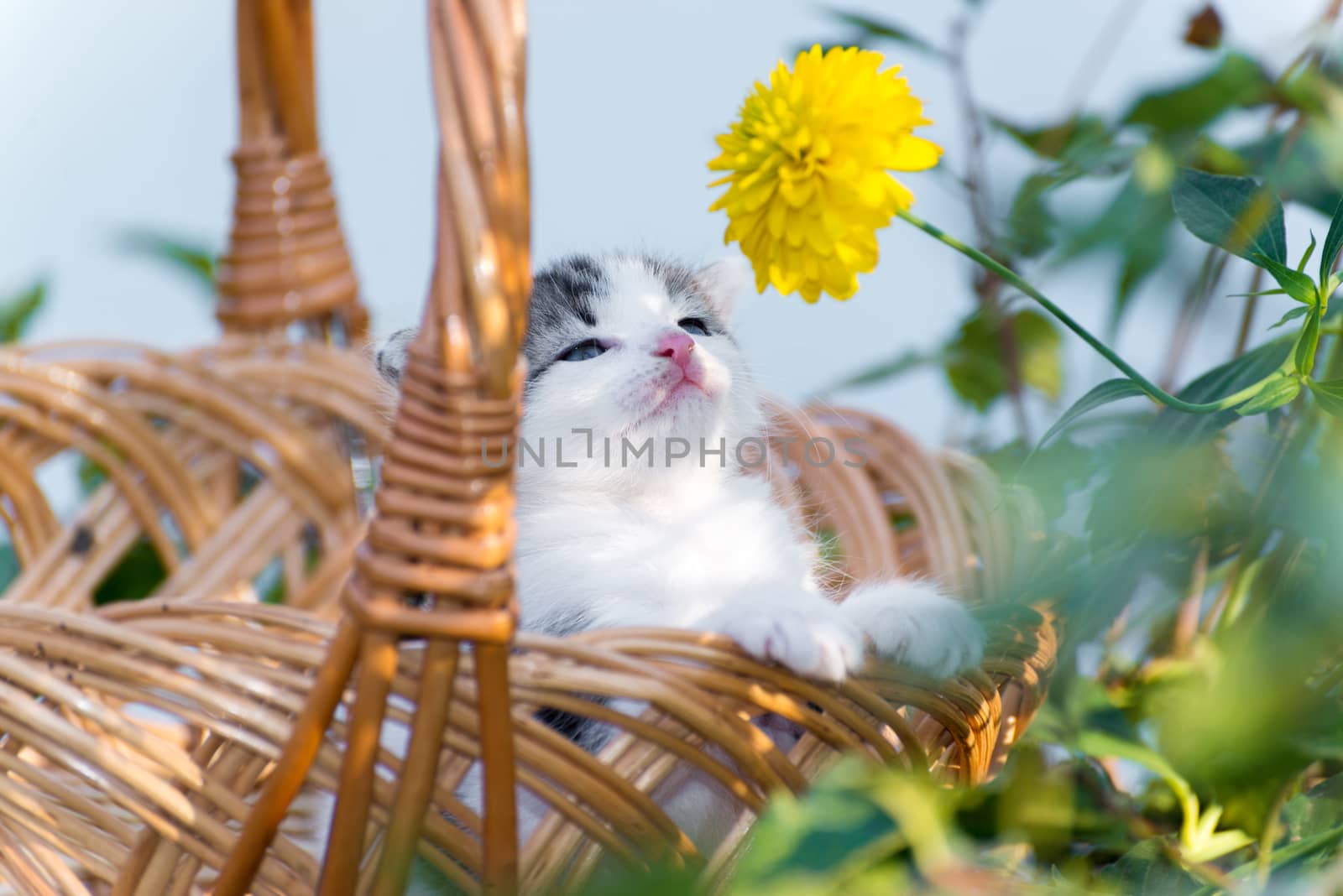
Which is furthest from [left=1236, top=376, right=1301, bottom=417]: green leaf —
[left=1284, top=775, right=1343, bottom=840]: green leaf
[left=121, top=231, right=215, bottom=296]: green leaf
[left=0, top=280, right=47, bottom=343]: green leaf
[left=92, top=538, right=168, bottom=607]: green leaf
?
[left=0, top=280, right=47, bottom=343]: green leaf

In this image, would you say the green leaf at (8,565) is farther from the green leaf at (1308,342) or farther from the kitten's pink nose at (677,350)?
the green leaf at (1308,342)

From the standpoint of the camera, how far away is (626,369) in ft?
3.92

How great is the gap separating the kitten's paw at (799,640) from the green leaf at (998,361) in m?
0.81

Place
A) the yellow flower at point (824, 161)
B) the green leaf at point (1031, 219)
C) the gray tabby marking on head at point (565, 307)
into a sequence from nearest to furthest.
→ the yellow flower at point (824, 161) < the green leaf at point (1031, 219) < the gray tabby marking on head at point (565, 307)

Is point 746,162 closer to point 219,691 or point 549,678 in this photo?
point 549,678

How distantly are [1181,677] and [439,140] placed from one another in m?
0.80

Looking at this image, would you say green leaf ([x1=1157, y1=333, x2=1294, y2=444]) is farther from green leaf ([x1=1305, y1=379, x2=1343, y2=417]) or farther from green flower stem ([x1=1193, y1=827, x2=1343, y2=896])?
green flower stem ([x1=1193, y1=827, x2=1343, y2=896])

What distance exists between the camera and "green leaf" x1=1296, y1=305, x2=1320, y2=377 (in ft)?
2.42

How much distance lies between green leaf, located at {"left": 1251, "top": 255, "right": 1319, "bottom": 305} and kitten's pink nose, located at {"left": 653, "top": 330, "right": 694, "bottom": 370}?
22.3 inches

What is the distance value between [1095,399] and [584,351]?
2.12 ft

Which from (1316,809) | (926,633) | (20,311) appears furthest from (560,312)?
(20,311)

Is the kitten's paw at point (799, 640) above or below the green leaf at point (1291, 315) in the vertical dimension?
below

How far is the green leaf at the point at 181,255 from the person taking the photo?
1.97 metres

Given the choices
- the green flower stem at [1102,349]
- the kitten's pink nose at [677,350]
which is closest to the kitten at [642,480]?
the kitten's pink nose at [677,350]
